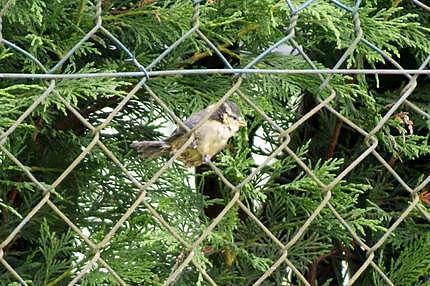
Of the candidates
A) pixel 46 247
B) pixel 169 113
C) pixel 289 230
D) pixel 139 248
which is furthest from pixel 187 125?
pixel 289 230

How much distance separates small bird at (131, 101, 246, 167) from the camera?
5.58 feet

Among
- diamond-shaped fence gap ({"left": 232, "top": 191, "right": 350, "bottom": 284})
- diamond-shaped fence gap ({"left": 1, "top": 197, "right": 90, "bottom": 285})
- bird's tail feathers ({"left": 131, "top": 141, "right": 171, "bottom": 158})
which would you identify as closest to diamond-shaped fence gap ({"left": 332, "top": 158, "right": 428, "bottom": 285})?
diamond-shaped fence gap ({"left": 232, "top": 191, "right": 350, "bottom": 284})

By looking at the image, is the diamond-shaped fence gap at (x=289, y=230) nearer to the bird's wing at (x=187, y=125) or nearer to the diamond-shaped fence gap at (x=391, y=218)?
the diamond-shaped fence gap at (x=391, y=218)

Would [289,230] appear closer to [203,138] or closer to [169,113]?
[203,138]

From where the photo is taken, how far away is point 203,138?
1.75 meters

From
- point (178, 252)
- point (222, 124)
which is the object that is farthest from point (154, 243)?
point (222, 124)

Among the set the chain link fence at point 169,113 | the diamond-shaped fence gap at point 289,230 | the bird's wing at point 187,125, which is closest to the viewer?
the chain link fence at point 169,113

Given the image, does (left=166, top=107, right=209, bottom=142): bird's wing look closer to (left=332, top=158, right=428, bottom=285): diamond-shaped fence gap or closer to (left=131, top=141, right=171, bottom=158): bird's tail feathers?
(left=131, top=141, right=171, bottom=158): bird's tail feathers

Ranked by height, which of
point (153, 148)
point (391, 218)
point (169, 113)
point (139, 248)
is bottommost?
point (391, 218)

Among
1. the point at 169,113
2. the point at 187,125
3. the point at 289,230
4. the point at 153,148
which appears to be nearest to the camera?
the point at 169,113

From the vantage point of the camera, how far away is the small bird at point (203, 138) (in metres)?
1.70

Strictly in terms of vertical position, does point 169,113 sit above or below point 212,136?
above

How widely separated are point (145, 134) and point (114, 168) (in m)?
0.16

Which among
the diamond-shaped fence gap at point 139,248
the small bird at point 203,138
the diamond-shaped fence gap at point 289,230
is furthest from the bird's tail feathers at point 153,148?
the diamond-shaped fence gap at point 289,230
